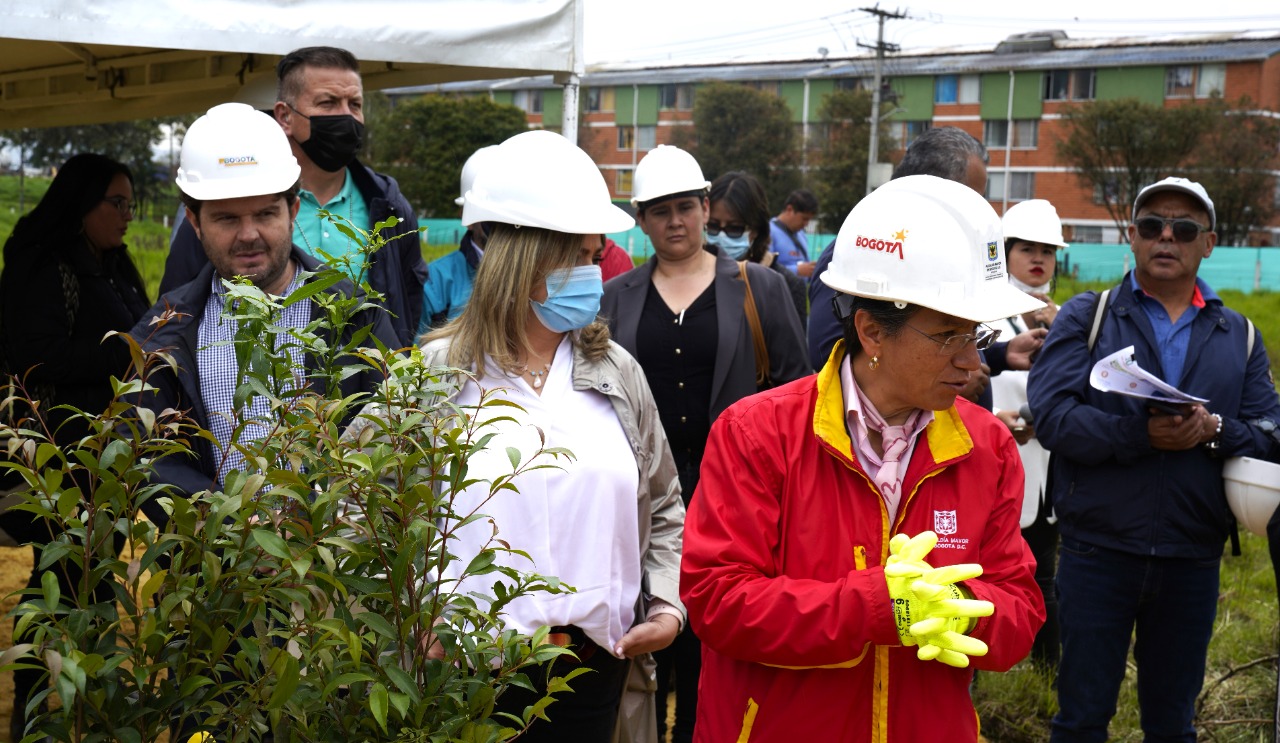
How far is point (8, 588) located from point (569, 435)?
4.32m

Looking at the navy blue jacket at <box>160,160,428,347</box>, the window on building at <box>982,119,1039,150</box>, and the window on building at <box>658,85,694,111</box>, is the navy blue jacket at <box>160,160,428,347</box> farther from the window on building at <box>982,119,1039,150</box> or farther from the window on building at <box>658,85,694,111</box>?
the window on building at <box>658,85,694,111</box>

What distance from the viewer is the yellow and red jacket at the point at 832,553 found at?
222 centimetres

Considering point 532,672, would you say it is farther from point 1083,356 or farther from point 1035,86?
point 1035,86

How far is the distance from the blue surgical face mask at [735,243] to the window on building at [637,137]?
195ft

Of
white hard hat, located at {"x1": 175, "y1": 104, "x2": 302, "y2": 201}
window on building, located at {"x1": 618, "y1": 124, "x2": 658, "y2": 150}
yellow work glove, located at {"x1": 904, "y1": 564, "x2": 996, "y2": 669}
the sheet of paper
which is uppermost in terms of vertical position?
window on building, located at {"x1": 618, "y1": 124, "x2": 658, "y2": 150}

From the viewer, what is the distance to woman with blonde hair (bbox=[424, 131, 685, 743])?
8.55ft

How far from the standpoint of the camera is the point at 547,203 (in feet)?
8.98

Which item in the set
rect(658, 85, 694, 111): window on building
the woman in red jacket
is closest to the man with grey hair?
the woman in red jacket

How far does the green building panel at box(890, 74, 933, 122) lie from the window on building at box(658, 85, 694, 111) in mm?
10667

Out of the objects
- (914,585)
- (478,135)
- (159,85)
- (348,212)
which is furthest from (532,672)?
(478,135)

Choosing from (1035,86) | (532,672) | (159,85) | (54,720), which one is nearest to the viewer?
(54,720)

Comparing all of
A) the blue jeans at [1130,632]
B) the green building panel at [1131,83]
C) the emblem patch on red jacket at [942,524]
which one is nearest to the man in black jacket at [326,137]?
the emblem patch on red jacket at [942,524]

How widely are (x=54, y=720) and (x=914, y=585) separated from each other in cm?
132

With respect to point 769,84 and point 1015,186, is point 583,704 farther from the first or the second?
point 769,84
